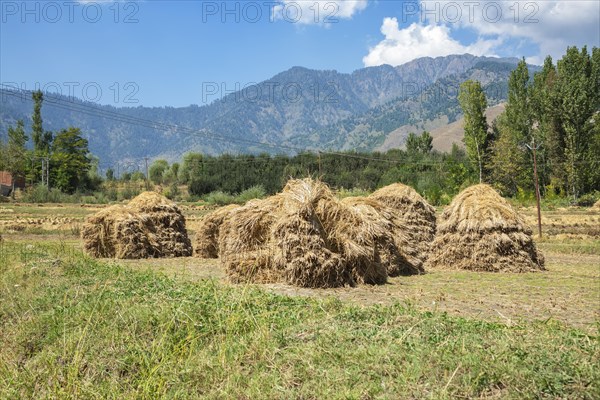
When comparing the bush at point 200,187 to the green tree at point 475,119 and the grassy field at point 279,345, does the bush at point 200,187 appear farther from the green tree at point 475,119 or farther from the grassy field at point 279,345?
the grassy field at point 279,345

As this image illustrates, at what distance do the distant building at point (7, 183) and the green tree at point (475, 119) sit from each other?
206 feet

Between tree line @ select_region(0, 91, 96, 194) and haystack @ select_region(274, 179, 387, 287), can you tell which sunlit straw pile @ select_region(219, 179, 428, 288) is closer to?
haystack @ select_region(274, 179, 387, 287)

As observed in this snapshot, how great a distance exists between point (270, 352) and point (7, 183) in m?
89.6

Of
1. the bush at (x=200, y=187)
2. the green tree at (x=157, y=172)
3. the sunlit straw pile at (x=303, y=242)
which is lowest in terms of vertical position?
the sunlit straw pile at (x=303, y=242)

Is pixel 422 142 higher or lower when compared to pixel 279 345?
higher

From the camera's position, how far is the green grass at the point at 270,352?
4629 mm

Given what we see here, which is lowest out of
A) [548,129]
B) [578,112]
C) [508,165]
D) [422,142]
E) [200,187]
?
[200,187]

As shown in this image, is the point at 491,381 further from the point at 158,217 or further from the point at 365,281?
the point at 158,217

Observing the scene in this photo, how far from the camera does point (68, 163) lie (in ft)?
263

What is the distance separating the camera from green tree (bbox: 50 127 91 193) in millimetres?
79062

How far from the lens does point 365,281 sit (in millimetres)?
11445

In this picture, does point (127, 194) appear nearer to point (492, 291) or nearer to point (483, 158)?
point (483, 158)

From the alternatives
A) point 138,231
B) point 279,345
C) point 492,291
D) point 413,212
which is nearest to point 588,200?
point 413,212

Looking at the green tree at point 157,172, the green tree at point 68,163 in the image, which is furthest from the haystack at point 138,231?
the green tree at point 157,172
